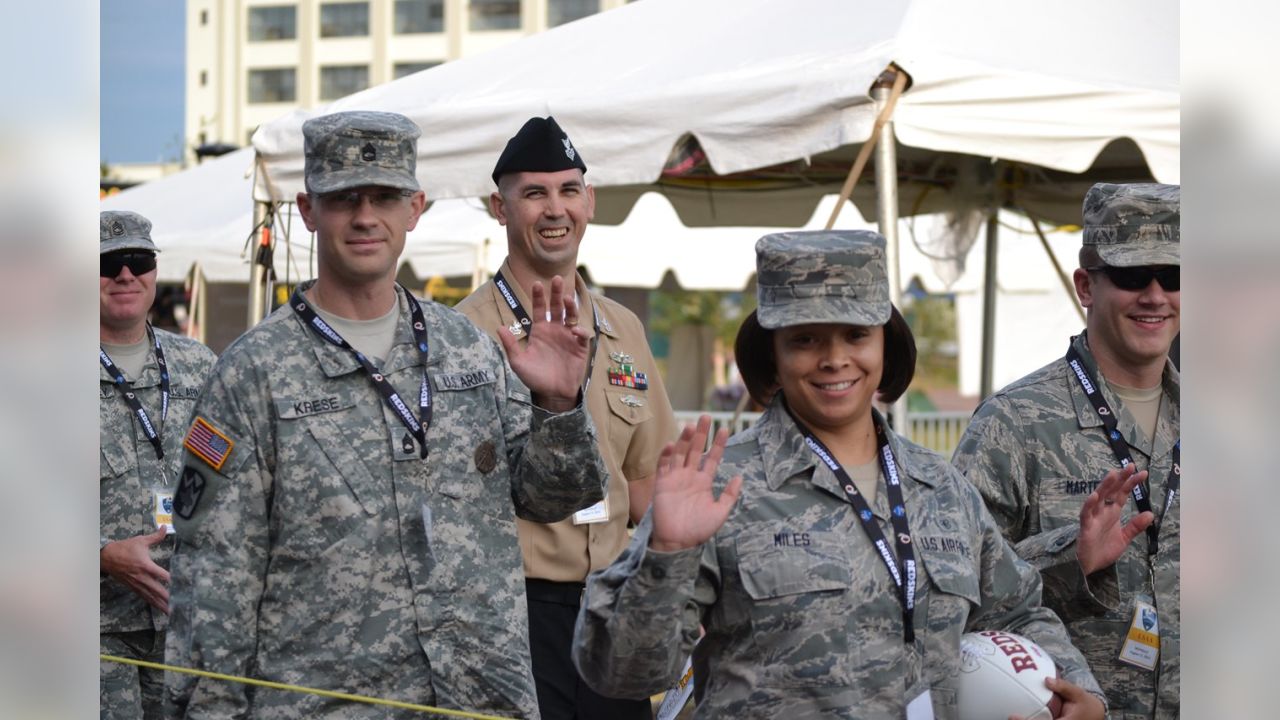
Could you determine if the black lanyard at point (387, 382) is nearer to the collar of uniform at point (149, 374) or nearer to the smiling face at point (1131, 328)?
the smiling face at point (1131, 328)

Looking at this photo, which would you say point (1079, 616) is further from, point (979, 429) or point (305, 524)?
point (305, 524)

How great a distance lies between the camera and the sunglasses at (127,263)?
5.59 m

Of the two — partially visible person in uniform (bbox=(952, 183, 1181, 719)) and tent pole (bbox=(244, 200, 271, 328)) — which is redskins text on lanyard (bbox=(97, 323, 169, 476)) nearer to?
tent pole (bbox=(244, 200, 271, 328))

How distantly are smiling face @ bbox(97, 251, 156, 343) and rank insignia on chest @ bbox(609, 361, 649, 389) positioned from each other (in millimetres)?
1754

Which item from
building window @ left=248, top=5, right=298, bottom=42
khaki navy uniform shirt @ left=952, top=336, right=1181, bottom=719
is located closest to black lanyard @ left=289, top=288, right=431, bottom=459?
khaki navy uniform shirt @ left=952, top=336, right=1181, bottom=719

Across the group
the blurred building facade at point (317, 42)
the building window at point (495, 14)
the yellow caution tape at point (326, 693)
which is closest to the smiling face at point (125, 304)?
the yellow caution tape at point (326, 693)

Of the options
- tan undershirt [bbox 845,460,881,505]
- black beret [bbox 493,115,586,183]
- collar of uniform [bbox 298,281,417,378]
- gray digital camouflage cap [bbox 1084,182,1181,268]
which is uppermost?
black beret [bbox 493,115,586,183]

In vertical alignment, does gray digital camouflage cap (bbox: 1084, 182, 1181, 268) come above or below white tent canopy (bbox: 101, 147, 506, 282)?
below

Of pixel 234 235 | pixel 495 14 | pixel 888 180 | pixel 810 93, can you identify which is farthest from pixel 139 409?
pixel 495 14

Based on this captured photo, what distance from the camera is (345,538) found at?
11.1 feet

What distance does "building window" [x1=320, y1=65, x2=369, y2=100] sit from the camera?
2766 inches

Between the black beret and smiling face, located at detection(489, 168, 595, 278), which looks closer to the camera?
smiling face, located at detection(489, 168, 595, 278)

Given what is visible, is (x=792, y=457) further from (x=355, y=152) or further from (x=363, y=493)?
(x=355, y=152)
